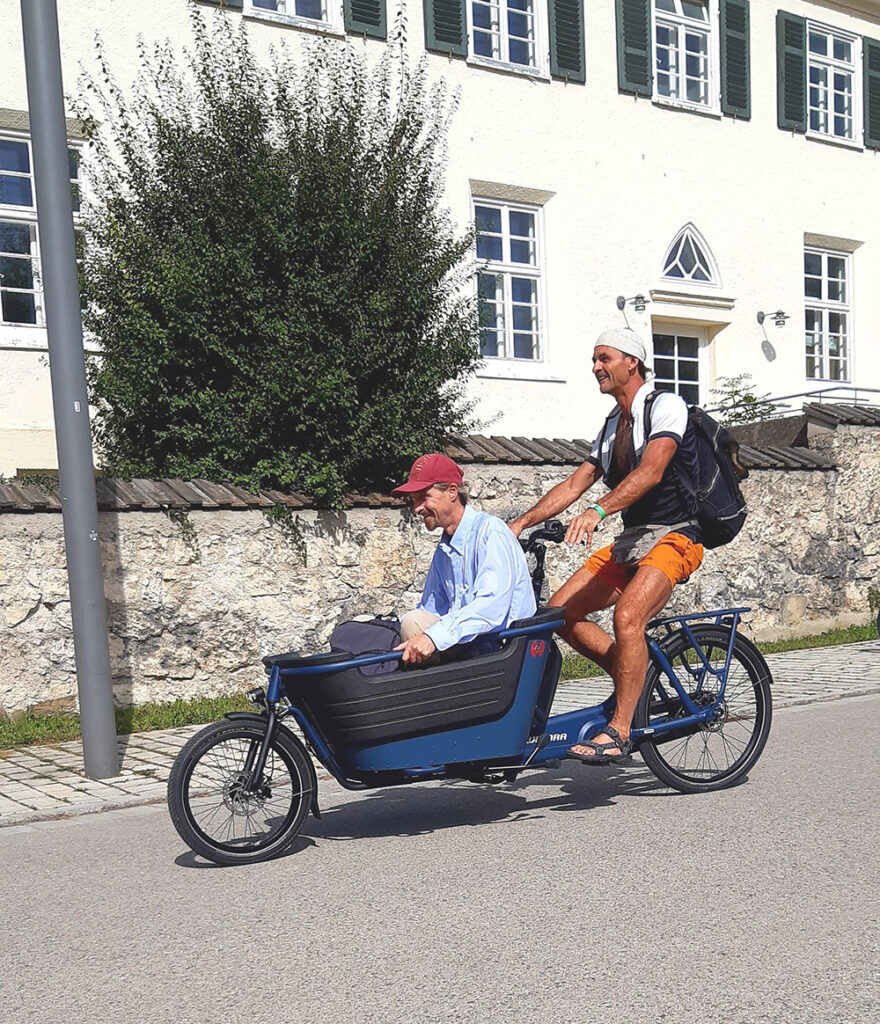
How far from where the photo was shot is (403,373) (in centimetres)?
1057

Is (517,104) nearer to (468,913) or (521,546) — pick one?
(521,546)

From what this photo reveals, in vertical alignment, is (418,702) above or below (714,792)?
above

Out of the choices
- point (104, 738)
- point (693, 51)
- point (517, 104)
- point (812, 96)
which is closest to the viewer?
point (104, 738)

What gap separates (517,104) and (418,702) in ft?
41.4

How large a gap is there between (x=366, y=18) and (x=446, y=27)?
1.14 meters

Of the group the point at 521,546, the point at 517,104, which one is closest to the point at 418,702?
the point at 521,546

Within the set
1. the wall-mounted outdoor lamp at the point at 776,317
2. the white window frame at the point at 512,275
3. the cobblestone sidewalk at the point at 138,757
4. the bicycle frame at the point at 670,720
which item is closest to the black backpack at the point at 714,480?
the bicycle frame at the point at 670,720

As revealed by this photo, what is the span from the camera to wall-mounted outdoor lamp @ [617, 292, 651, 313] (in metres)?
17.2

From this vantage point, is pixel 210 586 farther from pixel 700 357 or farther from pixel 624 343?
pixel 700 357

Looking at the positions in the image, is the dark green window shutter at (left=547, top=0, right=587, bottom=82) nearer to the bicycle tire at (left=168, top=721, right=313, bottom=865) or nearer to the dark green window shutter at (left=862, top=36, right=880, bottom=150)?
the dark green window shutter at (left=862, top=36, right=880, bottom=150)

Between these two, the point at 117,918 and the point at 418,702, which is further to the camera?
the point at 418,702

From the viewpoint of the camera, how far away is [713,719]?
589 centimetres

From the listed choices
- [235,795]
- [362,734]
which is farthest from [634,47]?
[235,795]

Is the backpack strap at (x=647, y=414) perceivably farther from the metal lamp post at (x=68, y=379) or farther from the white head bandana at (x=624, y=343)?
the metal lamp post at (x=68, y=379)
